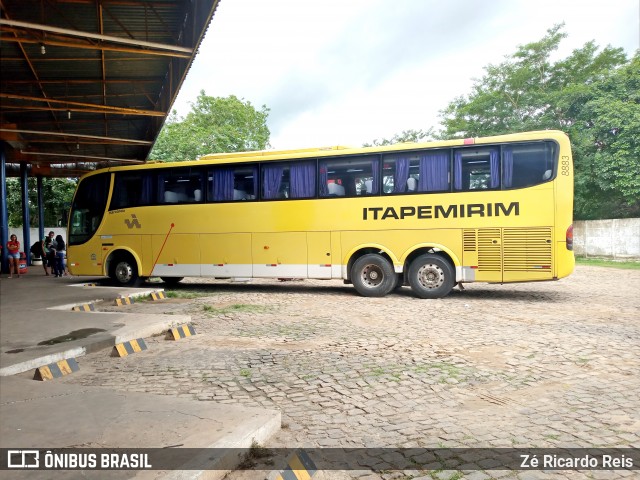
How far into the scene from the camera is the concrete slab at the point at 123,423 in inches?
110

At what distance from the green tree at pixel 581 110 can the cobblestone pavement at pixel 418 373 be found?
46.5ft

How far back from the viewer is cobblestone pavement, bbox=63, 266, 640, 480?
3.20m

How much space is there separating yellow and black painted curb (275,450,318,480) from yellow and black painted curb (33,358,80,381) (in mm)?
3370

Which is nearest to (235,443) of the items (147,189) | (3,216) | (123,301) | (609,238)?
(123,301)

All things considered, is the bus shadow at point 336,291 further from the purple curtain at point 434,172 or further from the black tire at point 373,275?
the purple curtain at point 434,172

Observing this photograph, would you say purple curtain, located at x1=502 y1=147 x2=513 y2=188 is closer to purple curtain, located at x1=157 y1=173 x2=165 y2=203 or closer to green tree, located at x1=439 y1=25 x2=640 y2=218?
purple curtain, located at x1=157 y1=173 x2=165 y2=203

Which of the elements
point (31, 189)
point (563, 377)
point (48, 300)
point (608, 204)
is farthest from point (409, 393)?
point (31, 189)

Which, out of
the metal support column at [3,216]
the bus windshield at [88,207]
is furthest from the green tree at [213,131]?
the bus windshield at [88,207]

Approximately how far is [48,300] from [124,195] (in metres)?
4.16

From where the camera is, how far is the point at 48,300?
9.62 metres

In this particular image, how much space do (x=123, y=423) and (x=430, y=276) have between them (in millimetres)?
8024

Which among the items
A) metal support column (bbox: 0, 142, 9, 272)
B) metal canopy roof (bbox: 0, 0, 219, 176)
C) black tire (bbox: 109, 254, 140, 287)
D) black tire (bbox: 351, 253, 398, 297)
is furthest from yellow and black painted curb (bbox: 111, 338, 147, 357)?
metal support column (bbox: 0, 142, 9, 272)

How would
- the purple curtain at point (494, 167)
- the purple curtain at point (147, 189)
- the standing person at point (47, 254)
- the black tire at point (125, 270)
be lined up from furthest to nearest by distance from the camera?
the standing person at point (47, 254) → the black tire at point (125, 270) → the purple curtain at point (147, 189) → the purple curtain at point (494, 167)

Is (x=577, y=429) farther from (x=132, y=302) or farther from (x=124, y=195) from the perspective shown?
(x=124, y=195)
